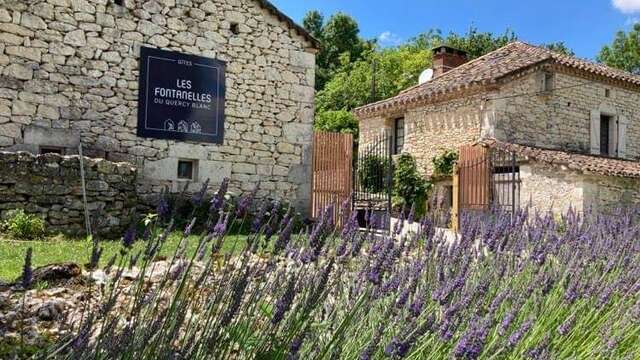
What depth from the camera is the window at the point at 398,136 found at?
63.7 feet

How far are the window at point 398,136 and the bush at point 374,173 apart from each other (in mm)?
1749

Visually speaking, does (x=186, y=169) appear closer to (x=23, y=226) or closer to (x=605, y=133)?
(x=23, y=226)

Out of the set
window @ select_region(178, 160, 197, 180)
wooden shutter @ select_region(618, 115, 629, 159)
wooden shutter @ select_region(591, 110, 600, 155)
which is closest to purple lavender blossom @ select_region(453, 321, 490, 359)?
window @ select_region(178, 160, 197, 180)

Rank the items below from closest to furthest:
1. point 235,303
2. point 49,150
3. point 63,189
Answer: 1. point 235,303
2. point 63,189
3. point 49,150

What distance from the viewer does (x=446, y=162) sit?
16438mm

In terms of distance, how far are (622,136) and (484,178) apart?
7.56m

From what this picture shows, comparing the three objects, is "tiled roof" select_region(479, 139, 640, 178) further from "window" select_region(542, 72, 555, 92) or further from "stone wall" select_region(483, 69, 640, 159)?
"window" select_region(542, 72, 555, 92)

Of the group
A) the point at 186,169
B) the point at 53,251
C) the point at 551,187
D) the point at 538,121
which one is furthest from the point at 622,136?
the point at 53,251

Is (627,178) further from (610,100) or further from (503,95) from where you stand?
(610,100)

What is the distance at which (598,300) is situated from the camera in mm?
2705

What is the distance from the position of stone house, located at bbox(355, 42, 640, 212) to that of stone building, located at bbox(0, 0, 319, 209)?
5465mm

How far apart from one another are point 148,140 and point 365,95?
70.8 ft

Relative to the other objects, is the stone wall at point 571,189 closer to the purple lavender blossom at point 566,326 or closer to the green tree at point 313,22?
the purple lavender blossom at point 566,326

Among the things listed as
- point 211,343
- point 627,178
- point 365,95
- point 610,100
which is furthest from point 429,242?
point 365,95
